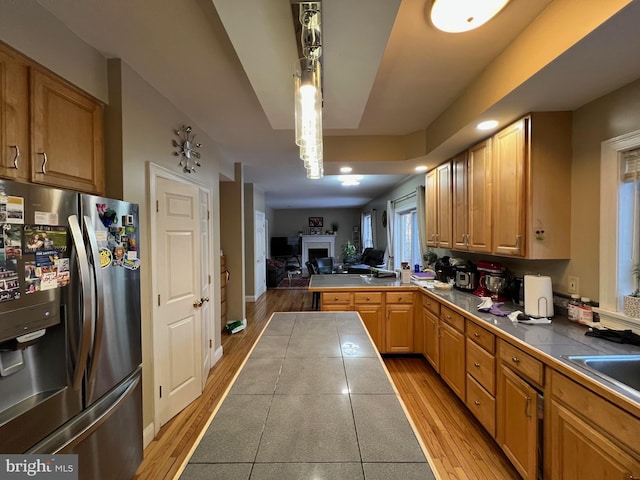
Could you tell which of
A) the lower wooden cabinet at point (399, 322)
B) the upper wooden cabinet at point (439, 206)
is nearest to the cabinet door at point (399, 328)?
the lower wooden cabinet at point (399, 322)

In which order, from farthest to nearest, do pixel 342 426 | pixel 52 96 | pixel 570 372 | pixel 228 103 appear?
pixel 228 103, pixel 52 96, pixel 570 372, pixel 342 426

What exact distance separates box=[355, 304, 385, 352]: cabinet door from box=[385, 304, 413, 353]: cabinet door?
0.23 feet

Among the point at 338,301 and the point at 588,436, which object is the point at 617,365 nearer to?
the point at 588,436

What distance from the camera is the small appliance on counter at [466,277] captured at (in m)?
2.76

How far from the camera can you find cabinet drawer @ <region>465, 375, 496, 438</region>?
1827 mm

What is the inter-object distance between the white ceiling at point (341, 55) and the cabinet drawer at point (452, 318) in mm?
1555

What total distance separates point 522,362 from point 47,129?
9.27 feet

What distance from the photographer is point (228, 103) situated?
224 centimetres

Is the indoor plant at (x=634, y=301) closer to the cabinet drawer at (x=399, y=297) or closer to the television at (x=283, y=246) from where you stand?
the cabinet drawer at (x=399, y=297)

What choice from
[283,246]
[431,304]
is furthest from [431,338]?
[283,246]

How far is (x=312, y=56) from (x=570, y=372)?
187 centimetres

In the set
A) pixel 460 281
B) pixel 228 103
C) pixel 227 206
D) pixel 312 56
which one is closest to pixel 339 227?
pixel 227 206

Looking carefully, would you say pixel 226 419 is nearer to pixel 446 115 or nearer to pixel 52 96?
pixel 52 96

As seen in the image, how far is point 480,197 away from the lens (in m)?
2.43
